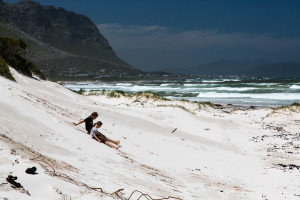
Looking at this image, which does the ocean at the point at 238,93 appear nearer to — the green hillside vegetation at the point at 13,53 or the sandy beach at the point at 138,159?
the sandy beach at the point at 138,159

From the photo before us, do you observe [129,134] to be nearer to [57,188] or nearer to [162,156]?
[162,156]

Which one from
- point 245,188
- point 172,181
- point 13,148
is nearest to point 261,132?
point 245,188

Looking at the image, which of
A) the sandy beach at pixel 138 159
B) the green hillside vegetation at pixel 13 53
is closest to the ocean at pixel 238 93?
the sandy beach at pixel 138 159

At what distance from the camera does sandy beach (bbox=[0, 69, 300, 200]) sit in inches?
167

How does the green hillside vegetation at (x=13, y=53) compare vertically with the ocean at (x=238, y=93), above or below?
above

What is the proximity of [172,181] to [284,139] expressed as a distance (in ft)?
29.9

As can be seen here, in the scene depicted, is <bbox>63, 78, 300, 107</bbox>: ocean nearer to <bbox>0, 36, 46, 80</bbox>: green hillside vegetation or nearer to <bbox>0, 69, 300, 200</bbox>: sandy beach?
<bbox>0, 69, 300, 200</bbox>: sandy beach

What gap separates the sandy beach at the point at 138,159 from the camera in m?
4.24

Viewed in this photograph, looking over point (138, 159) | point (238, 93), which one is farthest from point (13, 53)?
point (238, 93)

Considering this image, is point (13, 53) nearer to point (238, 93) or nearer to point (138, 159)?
point (138, 159)

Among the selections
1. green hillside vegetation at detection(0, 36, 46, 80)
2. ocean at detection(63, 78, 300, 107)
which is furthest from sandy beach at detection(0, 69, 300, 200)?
ocean at detection(63, 78, 300, 107)

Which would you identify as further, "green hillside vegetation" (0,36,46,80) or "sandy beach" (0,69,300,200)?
"green hillside vegetation" (0,36,46,80)

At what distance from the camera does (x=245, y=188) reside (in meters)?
6.83

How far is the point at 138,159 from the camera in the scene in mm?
7688
